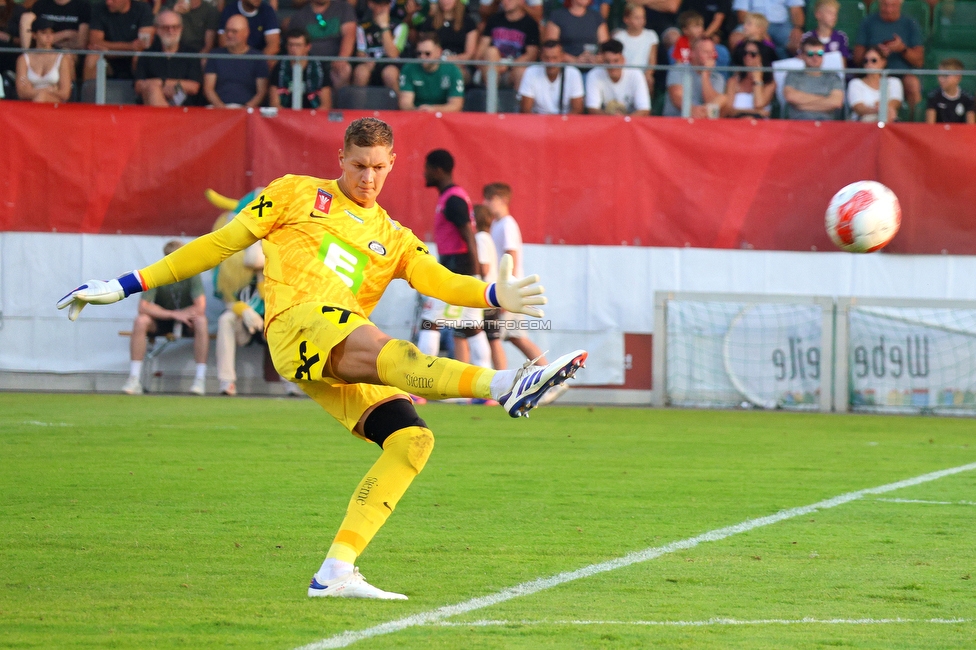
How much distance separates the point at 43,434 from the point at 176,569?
18.5 ft

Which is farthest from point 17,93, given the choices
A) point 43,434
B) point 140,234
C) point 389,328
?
point 43,434

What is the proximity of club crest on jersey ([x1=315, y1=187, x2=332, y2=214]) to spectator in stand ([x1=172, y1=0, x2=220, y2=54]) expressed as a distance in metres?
11.3

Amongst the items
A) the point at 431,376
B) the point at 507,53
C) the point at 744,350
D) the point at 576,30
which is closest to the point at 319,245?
the point at 431,376

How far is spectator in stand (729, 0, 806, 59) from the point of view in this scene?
1669 centimetres

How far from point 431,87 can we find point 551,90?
147 centimetres

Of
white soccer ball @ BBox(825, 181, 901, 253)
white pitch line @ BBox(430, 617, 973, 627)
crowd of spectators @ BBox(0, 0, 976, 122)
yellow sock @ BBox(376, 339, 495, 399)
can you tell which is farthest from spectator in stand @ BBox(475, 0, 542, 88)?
white pitch line @ BBox(430, 617, 973, 627)

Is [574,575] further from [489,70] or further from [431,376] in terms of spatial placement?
[489,70]

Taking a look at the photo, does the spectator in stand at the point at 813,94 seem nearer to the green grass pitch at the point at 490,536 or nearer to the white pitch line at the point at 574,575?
the green grass pitch at the point at 490,536

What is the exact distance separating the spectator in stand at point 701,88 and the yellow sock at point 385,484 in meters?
10.9

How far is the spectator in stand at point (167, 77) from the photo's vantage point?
15.7 metres

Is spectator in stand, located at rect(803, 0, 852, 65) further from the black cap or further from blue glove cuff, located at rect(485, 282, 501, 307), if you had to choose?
blue glove cuff, located at rect(485, 282, 501, 307)

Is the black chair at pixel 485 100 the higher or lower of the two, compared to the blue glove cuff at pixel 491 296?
higher

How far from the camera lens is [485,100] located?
620 inches

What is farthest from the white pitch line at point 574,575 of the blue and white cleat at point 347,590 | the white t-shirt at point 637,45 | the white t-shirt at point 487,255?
the white t-shirt at point 637,45
